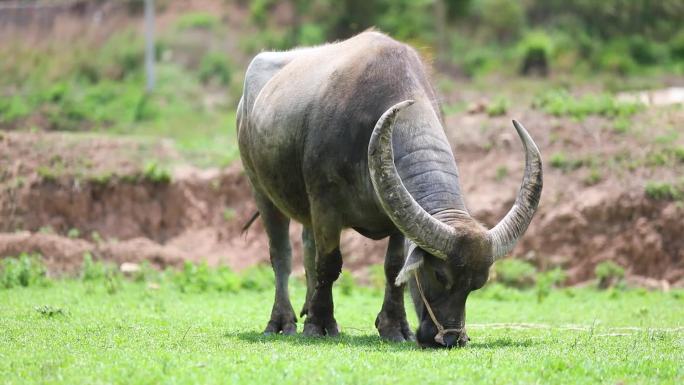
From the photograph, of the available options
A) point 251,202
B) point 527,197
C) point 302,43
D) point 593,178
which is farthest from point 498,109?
point 302,43

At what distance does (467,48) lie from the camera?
3928 cm

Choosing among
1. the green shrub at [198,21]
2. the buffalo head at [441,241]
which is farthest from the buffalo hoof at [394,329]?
the green shrub at [198,21]

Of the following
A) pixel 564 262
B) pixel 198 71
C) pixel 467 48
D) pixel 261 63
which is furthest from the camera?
pixel 467 48

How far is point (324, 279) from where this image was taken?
11016 mm

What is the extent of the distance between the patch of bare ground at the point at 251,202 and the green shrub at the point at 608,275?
0.54m

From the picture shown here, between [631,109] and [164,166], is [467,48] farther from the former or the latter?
[164,166]

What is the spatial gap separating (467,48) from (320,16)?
5543 millimetres

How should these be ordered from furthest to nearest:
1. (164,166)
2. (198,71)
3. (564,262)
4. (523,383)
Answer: (198,71) < (164,166) < (564,262) < (523,383)

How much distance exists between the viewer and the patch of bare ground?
19.6 meters

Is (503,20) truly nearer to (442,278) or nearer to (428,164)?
(428,164)

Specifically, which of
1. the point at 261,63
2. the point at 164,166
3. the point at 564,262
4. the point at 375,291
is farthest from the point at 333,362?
the point at 164,166

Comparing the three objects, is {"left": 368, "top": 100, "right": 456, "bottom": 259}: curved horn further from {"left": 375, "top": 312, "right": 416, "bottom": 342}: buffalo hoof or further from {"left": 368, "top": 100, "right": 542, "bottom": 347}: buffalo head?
{"left": 375, "top": 312, "right": 416, "bottom": 342}: buffalo hoof

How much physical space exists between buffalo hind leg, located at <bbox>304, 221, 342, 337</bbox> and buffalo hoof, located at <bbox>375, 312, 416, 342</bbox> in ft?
1.76

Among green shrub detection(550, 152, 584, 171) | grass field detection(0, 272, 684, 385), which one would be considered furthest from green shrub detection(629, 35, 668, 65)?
grass field detection(0, 272, 684, 385)
